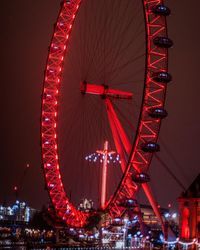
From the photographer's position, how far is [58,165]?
43469 mm

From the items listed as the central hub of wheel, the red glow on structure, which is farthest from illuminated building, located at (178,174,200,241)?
the central hub of wheel

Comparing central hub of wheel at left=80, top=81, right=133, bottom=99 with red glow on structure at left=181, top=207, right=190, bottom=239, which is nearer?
central hub of wheel at left=80, top=81, right=133, bottom=99

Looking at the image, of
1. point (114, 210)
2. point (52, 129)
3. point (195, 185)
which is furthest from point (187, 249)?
point (52, 129)

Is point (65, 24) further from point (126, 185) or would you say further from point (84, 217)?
point (84, 217)

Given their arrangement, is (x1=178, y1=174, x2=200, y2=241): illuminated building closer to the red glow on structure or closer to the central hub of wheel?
the red glow on structure

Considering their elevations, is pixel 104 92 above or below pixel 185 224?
above

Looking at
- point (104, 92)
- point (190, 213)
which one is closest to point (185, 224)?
point (190, 213)

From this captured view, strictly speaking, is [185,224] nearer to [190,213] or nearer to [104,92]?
[190,213]

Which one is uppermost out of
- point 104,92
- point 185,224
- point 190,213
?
point 104,92

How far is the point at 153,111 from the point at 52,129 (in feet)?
30.2

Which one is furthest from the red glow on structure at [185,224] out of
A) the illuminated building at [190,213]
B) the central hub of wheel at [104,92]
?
the central hub of wheel at [104,92]

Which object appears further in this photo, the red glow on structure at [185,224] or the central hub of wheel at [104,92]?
the red glow on structure at [185,224]

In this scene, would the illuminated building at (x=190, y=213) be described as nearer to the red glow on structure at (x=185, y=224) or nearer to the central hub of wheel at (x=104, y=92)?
the red glow on structure at (x=185, y=224)

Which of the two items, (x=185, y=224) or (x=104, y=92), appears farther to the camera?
(x=185, y=224)
